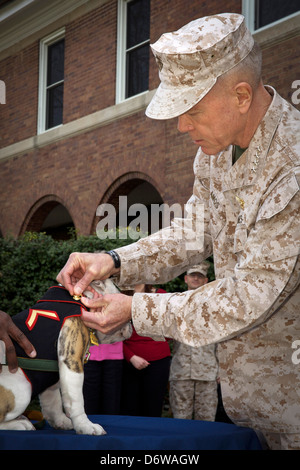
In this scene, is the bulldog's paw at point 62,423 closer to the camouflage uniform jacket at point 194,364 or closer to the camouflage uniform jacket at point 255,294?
the camouflage uniform jacket at point 255,294

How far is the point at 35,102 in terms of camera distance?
15070 millimetres

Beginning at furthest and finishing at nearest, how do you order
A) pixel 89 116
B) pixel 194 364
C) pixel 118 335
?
pixel 89 116 < pixel 194 364 < pixel 118 335

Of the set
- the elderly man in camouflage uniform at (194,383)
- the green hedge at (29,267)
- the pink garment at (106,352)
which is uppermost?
the green hedge at (29,267)


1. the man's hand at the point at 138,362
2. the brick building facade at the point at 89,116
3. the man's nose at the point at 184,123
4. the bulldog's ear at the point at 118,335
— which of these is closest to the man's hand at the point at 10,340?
the bulldog's ear at the point at 118,335

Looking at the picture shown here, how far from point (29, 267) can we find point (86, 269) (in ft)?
24.9

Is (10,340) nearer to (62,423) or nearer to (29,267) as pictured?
(62,423)

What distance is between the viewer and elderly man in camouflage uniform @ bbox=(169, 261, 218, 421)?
6.66 metres

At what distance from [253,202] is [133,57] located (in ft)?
36.5

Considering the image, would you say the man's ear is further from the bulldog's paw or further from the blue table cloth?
the bulldog's paw

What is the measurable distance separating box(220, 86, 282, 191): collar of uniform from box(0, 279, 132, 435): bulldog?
28.4 inches

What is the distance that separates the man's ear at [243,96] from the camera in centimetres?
212

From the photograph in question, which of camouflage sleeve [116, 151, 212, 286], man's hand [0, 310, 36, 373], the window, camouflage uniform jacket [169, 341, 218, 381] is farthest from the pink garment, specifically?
the window

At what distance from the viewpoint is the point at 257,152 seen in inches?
86.5

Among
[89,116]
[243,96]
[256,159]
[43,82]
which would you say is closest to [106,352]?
[256,159]
